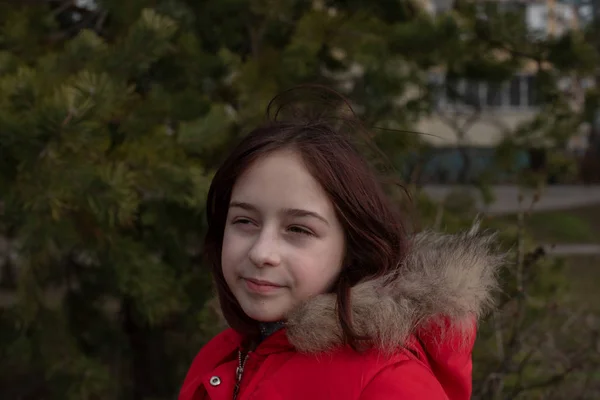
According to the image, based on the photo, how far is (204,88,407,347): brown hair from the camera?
5.16 feet

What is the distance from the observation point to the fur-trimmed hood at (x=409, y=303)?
147cm

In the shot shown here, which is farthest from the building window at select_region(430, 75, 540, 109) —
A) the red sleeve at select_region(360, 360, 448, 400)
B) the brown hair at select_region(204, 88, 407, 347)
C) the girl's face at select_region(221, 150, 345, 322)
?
the red sleeve at select_region(360, 360, 448, 400)

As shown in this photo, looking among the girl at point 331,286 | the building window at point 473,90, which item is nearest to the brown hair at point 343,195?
the girl at point 331,286

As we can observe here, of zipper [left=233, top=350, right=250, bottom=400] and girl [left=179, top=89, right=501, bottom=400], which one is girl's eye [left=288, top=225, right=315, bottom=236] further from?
zipper [left=233, top=350, right=250, bottom=400]

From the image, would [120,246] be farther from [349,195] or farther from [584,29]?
[584,29]

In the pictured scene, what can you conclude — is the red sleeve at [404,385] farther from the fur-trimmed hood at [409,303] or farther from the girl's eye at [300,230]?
the girl's eye at [300,230]

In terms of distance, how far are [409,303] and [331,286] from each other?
16 centimetres

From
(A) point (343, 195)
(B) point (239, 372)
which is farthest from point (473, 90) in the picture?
(B) point (239, 372)

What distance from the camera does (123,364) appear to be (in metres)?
3.30

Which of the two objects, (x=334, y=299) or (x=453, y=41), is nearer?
(x=334, y=299)

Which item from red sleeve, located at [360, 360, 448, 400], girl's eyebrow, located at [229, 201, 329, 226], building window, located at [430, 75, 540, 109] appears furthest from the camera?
building window, located at [430, 75, 540, 109]

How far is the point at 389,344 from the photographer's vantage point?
145 centimetres

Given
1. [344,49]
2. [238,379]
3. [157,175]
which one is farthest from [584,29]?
[238,379]

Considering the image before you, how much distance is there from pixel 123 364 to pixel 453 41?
180 cm
